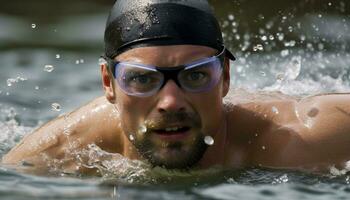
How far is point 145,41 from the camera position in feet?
17.0

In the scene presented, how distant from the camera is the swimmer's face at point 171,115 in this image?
4992mm

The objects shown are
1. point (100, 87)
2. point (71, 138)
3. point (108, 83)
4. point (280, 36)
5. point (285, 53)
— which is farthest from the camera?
point (280, 36)

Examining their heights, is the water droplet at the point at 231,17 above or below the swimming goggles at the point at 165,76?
above

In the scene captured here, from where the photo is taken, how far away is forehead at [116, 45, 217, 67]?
5082mm

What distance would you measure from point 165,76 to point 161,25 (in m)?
0.30

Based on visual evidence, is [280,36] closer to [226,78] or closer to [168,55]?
[226,78]

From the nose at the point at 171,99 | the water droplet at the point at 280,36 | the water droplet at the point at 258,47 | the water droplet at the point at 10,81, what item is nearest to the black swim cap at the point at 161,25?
the nose at the point at 171,99

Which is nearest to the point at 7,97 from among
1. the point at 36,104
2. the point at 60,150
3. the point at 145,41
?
the point at 36,104

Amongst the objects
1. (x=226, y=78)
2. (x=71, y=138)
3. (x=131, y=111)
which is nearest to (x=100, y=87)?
(x=71, y=138)

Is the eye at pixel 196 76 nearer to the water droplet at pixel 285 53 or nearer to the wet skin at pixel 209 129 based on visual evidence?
the wet skin at pixel 209 129

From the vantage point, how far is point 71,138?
577 centimetres

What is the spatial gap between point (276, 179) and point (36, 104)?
11.3 feet

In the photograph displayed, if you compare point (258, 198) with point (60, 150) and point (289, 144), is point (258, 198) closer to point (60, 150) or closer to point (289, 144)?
point (289, 144)

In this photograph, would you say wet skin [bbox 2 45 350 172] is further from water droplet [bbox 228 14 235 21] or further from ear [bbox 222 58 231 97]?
water droplet [bbox 228 14 235 21]
